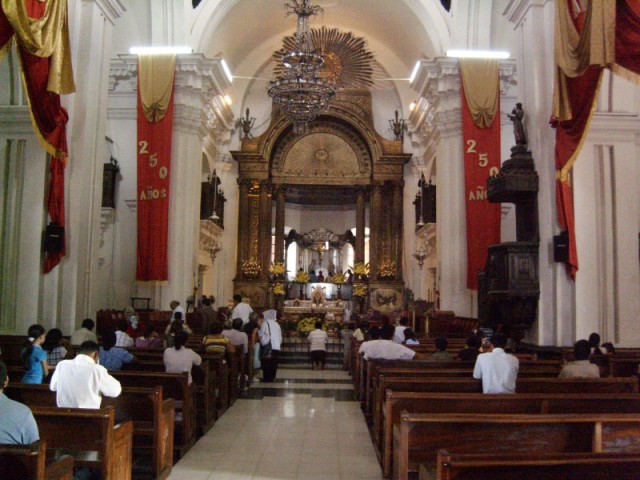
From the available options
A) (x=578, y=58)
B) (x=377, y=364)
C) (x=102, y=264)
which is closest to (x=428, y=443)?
(x=377, y=364)

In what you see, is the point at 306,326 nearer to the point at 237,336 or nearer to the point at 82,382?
the point at 237,336

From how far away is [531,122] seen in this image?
926 centimetres

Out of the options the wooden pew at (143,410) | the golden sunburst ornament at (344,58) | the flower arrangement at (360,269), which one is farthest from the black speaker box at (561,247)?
the golden sunburst ornament at (344,58)

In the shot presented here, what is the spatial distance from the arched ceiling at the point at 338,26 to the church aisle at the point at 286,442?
10581 mm

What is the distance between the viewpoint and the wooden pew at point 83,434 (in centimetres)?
387

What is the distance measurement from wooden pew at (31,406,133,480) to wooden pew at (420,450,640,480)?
7.18ft

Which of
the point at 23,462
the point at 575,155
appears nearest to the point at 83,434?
the point at 23,462

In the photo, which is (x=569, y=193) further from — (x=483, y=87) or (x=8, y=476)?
(x=8, y=476)

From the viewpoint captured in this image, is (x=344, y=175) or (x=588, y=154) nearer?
(x=588, y=154)

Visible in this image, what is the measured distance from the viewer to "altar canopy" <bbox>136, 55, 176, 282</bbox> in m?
14.0

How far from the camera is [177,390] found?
19.9 ft

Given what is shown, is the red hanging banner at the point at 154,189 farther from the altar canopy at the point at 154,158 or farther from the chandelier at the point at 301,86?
the chandelier at the point at 301,86

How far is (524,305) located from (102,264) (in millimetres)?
10497

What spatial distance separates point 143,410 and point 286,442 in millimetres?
1888
